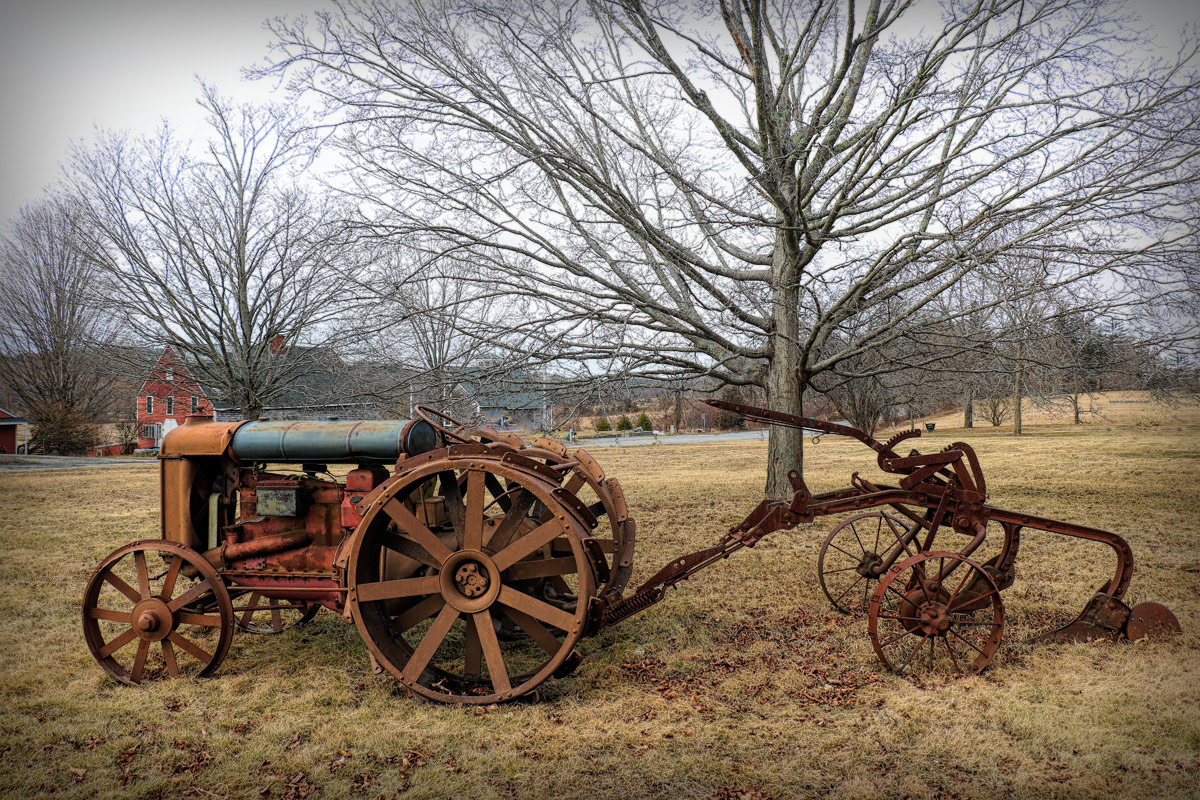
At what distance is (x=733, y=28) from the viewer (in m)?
7.37

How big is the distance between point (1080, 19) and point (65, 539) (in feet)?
45.9

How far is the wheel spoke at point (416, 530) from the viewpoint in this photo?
12.7 ft

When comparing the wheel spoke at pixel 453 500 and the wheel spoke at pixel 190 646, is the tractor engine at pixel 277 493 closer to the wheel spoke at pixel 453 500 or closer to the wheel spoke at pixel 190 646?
the wheel spoke at pixel 453 500

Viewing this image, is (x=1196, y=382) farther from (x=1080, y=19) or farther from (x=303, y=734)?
(x=303, y=734)

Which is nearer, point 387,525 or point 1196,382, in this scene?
point 387,525

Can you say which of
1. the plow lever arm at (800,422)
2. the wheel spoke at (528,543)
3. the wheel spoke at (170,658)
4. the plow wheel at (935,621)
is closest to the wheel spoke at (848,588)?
the plow wheel at (935,621)

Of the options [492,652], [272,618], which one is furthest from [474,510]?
[272,618]

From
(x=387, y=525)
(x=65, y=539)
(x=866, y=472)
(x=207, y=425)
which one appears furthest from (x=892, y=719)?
(x=866, y=472)

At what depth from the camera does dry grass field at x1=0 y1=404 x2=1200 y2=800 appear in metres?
3.10

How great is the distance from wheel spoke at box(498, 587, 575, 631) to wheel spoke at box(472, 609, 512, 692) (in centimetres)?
15

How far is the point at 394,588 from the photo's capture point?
12.7 feet

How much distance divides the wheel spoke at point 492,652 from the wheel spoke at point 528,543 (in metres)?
0.30

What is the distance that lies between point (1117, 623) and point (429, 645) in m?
4.63

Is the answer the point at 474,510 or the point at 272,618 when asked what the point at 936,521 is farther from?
the point at 272,618
